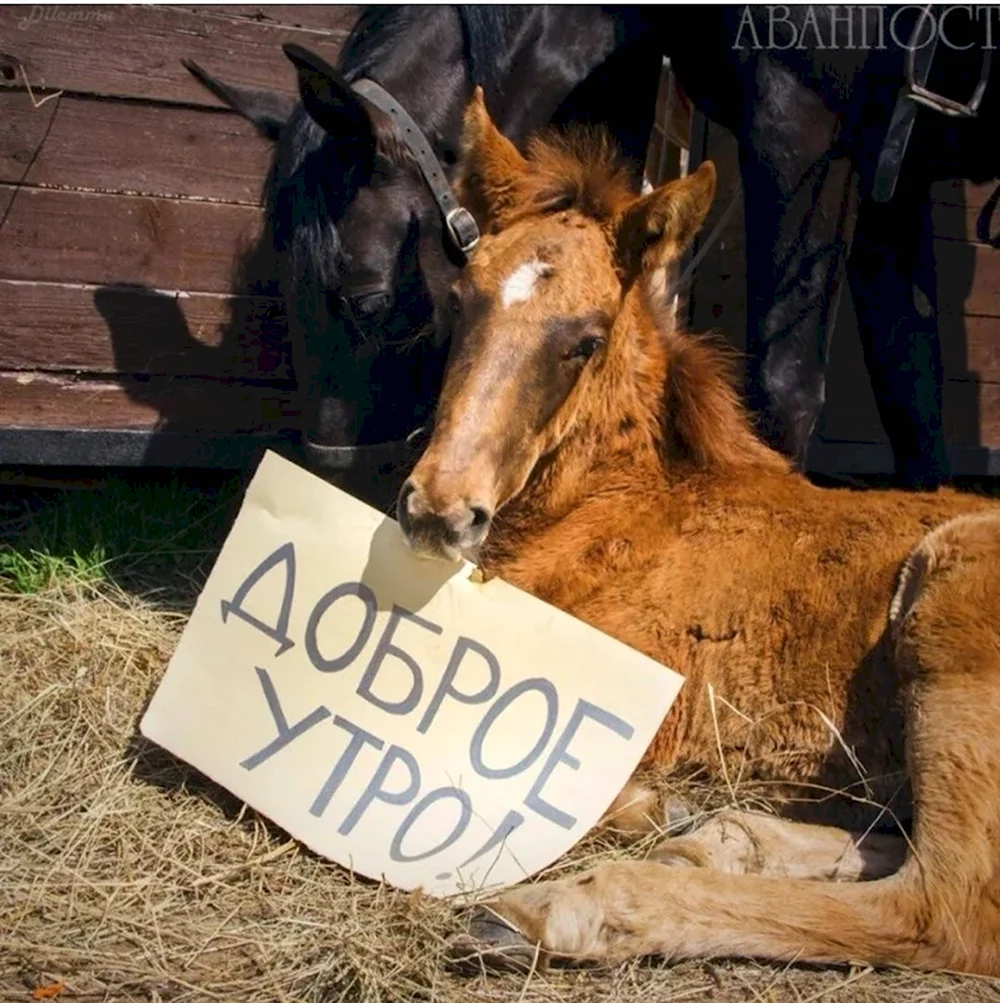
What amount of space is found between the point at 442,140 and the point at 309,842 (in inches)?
87.3

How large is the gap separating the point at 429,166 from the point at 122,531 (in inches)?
75.4

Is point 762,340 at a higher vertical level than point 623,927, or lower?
higher

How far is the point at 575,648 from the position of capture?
307 cm

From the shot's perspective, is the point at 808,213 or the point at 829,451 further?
the point at 829,451

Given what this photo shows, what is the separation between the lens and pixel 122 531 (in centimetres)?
480

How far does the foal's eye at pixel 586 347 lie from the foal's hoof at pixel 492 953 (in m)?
1.36

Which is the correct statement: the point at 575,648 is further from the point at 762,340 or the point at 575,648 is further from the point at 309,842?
the point at 762,340

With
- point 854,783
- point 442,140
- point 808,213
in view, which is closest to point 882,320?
point 808,213

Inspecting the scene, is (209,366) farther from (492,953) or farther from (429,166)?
(492,953)

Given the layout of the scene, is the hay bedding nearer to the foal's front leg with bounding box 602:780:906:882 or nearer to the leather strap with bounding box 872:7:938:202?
the foal's front leg with bounding box 602:780:906:882

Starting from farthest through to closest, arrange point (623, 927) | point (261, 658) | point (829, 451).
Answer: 1. point (829, 451)
2. point (261, 658)
3. point (623, 927)

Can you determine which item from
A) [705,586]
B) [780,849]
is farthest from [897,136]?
[780,849]

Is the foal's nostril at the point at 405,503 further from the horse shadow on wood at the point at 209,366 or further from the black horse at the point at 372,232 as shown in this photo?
the horse shadow on wood at the point at 209,366

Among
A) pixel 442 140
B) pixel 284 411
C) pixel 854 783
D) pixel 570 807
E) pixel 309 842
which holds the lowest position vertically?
pixel 284 411
